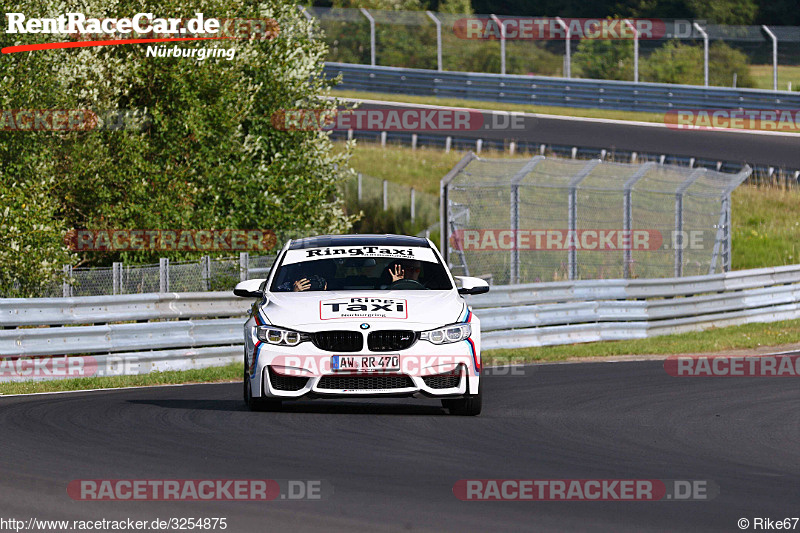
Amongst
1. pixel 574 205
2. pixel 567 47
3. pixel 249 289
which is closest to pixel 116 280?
pixel 249 289

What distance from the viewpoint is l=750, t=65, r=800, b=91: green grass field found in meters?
44.1

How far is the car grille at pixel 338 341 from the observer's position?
10.2 meters

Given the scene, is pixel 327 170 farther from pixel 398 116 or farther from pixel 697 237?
pixel 398 116

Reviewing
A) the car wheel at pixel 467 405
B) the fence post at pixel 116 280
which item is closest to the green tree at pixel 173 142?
the fence post at pixel 116 280

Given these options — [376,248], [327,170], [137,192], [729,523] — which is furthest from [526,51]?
[729,523]

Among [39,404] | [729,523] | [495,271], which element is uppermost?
[729,523]

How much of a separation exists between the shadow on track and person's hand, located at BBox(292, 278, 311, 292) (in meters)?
1.01

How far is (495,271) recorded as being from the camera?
2506 cm

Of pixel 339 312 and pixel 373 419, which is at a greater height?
pixel 339 312

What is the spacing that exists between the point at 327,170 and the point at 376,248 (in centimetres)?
1480

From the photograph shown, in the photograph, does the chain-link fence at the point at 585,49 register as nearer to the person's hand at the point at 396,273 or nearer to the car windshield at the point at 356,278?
the person's hand at the point at 396,273

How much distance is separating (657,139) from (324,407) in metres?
26.5

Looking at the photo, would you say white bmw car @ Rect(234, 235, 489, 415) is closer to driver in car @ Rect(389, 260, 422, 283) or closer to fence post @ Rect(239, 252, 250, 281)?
driver in car @ Rect(389, 260, 422, 283)

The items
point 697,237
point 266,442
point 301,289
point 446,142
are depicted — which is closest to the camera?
point 266,442
